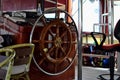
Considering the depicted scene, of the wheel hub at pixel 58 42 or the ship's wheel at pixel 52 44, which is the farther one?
the wheel hub at pixel 58 42

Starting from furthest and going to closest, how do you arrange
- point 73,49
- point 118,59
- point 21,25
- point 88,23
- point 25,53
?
point 88,23
point 118,59
point 73,49
point 21,25
point 25,53

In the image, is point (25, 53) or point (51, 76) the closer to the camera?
point (25, 53)

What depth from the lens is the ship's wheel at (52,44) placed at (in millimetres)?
2967

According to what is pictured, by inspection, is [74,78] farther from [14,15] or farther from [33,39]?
[14,15]

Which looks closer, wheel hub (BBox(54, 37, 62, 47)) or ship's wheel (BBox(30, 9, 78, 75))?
ship's wheel (BBox(30, 9, 78, 75))

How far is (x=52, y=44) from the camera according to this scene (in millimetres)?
3082

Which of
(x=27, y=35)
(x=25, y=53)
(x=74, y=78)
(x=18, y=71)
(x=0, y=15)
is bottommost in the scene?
(x=74, y=78)

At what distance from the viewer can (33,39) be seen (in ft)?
9.92

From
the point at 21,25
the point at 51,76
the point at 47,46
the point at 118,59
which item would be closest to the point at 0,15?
the point at 21,25

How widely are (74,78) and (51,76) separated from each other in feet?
2.06

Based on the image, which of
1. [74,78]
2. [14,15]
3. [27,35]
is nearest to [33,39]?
[27,35]

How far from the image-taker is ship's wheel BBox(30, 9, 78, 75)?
2967 millimetres

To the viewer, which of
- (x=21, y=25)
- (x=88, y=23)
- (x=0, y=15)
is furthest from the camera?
(x=88, y=23)

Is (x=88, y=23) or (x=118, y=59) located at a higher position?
(x=88, y=23)
